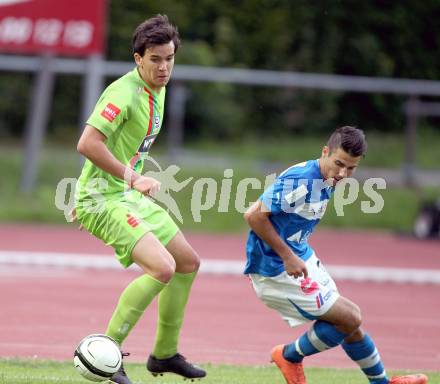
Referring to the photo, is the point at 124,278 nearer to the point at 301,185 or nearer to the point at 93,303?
the point at 93,303

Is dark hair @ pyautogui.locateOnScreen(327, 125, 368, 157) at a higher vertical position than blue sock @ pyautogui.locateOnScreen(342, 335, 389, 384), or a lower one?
higher

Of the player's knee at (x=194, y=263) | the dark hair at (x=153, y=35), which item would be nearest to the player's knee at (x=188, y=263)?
the player's knee at (x=194, y=263)

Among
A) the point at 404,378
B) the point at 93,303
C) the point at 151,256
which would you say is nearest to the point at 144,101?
the point at 151,256

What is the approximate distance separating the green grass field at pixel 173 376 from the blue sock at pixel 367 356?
60 cm

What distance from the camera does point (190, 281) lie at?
→ 6.95 metres

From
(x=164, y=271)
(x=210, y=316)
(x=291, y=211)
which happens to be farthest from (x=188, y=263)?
(x=210, y=316)

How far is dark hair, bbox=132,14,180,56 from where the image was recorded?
21.4 feet

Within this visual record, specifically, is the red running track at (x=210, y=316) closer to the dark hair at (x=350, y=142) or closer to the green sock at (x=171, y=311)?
the green sock at (x=171, y=311)

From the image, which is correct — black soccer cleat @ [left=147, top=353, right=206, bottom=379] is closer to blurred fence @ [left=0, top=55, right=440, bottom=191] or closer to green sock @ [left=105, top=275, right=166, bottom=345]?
green sock @ [left=105, top=275, right=166, bottom=345]

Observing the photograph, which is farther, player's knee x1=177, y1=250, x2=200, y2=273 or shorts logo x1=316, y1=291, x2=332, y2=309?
player's knee x1=177, y1=250, x2=200, y2=273

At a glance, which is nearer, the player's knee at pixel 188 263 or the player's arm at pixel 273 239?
the player's arm at pixel 273 239

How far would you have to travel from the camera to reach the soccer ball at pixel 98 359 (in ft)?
20.3

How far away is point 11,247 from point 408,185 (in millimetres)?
8963

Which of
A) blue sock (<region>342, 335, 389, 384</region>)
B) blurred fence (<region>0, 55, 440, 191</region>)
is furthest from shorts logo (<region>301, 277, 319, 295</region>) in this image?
blurred fence (<region>0, 55, 440, 191</region>)
